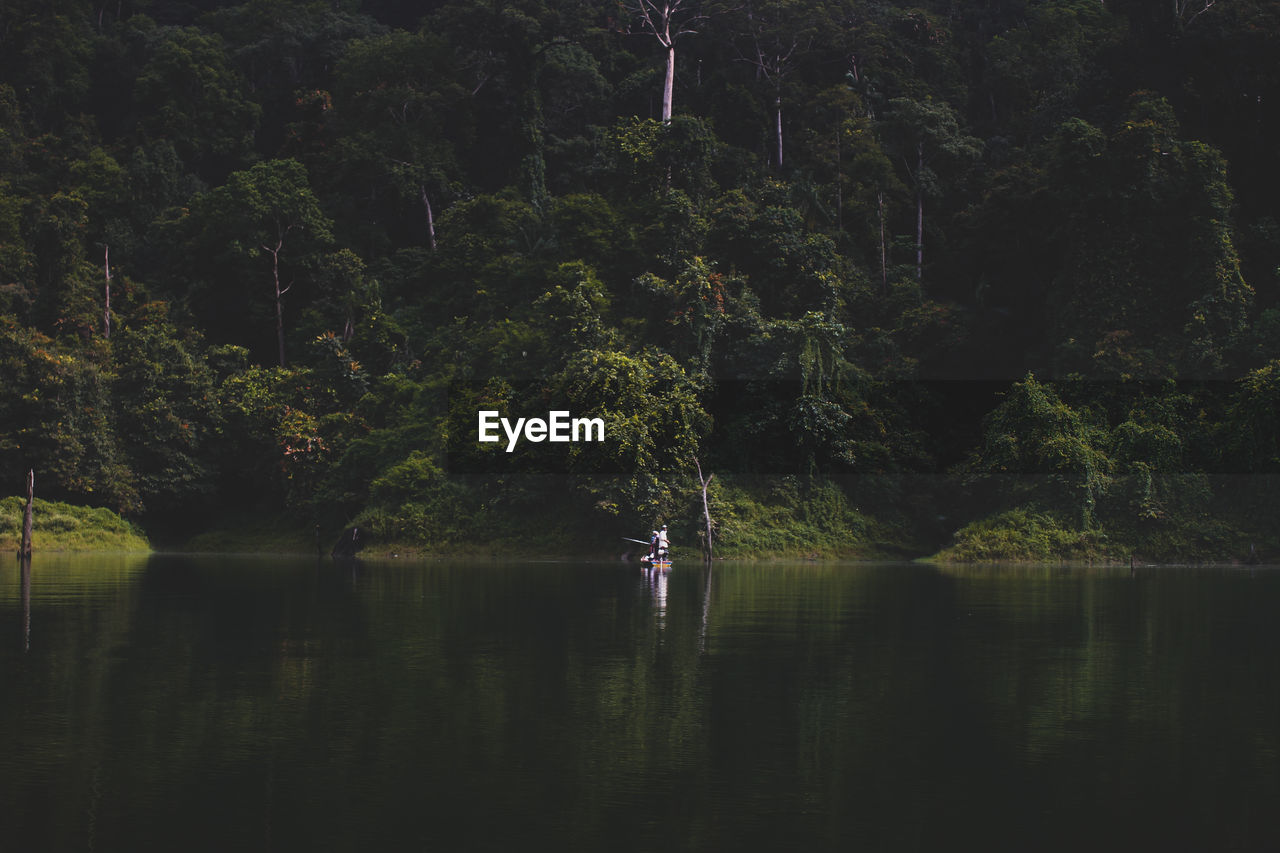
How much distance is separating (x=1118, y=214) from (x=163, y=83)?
141 feet

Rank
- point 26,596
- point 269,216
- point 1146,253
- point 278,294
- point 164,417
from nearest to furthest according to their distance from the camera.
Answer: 1. point 26,596
2. point 1146,253
3. point 164,417
4. point 269,216
5. point 278,294

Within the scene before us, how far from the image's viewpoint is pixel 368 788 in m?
9.27

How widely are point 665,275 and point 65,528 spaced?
75.5 feet

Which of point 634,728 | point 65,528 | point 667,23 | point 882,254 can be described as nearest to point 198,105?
point 667,23

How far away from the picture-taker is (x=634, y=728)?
37.8 ft

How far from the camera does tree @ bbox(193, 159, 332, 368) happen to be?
54188 mm

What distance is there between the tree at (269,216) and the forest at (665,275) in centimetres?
19

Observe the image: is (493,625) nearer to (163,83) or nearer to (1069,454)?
(1069,454)

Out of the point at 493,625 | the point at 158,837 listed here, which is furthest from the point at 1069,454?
the point at 158,837

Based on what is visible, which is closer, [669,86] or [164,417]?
[164,417]

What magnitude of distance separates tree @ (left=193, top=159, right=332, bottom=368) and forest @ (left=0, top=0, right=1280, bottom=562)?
0.19 m

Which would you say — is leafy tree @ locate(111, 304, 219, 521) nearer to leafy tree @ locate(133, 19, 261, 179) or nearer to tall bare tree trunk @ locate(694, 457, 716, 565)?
leafy tree @ locate(133, 19, 261, 179)

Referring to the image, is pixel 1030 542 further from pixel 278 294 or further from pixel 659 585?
pixel 278 294

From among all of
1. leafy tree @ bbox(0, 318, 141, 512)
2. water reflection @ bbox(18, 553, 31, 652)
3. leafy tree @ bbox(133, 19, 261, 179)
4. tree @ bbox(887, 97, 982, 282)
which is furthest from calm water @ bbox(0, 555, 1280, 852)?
leafy tree @ bbox(133, 19, 261, 179)
